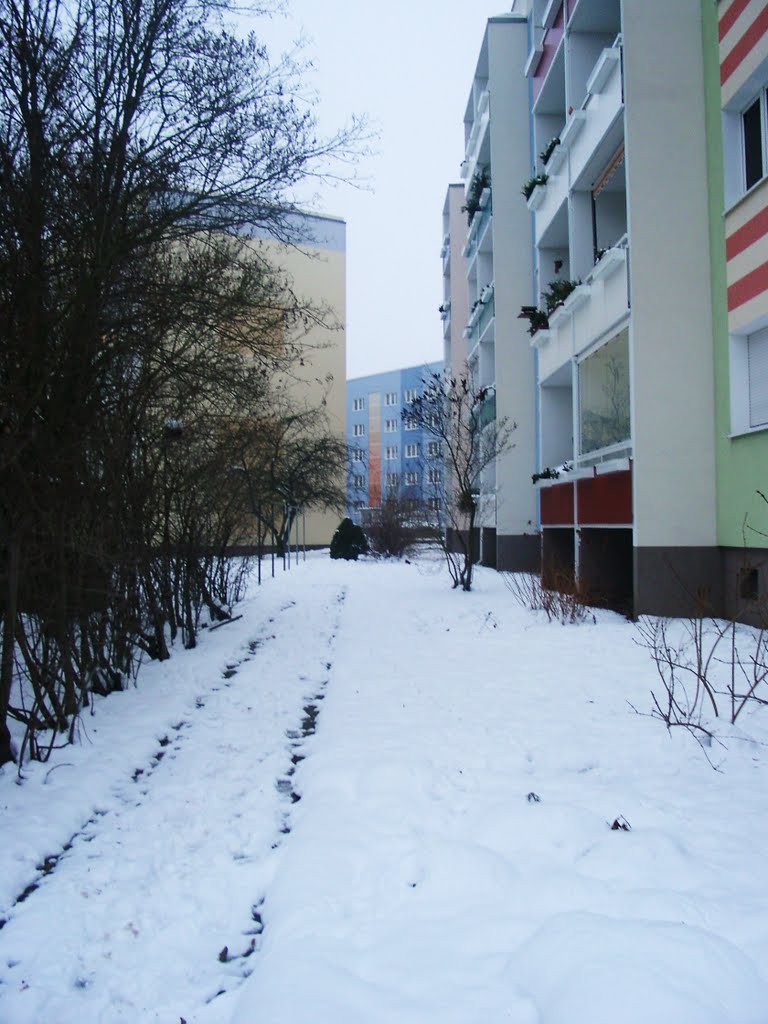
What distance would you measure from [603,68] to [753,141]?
2.80 meters

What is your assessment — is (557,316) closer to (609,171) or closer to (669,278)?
(609,171)

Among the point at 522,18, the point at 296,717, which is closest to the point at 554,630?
the point at 296,717

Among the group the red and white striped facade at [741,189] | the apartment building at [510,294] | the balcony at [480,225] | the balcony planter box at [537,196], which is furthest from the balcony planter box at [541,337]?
the balcony at [480,225]

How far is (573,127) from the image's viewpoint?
12852 mm

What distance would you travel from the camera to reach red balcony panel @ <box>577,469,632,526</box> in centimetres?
1088

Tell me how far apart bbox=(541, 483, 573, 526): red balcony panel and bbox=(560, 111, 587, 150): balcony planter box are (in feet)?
18.5

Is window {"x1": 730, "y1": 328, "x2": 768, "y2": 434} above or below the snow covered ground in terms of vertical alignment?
above

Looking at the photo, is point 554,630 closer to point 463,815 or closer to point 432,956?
point 463,815

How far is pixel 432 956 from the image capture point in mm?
2660

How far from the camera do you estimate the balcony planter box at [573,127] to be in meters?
12.6

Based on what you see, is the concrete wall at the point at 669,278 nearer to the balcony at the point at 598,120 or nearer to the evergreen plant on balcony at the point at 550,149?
the balcony at the point at 598,120

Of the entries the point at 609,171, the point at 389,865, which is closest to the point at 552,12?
the point at 609,171

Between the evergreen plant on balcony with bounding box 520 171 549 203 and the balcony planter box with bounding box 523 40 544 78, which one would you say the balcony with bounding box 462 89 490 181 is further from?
the evergreen plant on balcony with bounding box 520 171 549 203

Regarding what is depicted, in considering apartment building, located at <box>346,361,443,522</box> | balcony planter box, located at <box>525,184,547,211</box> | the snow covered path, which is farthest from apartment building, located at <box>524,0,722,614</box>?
apartment building, located at <box>346,361,443,522</box>
